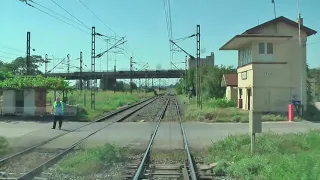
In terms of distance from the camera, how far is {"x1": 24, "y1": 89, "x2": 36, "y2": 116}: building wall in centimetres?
2738

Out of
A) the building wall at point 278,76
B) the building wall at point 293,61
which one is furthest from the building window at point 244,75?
the building wall at point 293,61

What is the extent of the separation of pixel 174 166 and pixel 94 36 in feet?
88.4

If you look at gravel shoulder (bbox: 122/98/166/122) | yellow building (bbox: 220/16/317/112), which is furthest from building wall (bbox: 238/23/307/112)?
gravel shoulder (bbox: 122/98/166/122)

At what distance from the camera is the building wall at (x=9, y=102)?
89.7 ft

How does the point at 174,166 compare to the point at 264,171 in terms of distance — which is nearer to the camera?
the point at 264,171

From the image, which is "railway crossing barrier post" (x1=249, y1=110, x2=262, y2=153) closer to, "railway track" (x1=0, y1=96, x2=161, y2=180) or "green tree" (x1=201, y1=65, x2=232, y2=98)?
"railway track" (x1=0, y1=96, x2=161, y2=180)

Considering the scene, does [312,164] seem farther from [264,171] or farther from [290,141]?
[290,141]

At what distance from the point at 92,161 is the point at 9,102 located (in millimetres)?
18910

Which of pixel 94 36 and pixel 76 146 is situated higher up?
pixel 94 36

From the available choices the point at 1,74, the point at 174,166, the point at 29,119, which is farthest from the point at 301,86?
the point at 1,74

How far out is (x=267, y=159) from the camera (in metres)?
10.5

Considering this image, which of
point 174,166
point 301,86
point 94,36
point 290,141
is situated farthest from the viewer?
point 94,36

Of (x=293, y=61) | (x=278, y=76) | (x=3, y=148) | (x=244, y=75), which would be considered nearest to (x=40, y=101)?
(x=3, y=148)

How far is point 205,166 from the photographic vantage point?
11.2 meters
